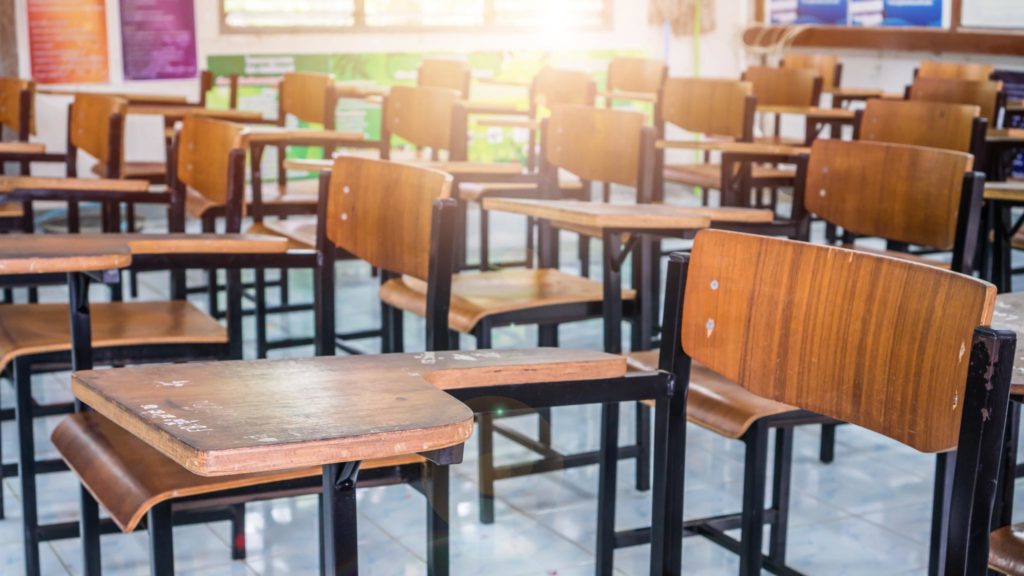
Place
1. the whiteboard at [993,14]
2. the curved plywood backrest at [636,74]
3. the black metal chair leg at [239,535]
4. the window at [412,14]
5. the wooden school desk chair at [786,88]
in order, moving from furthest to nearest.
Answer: the window at [412,14], the whiteboard at [993,14], the curved plywood backrest at [636,74], the wooden school desk chair at [786,88], the black metal chair leg at [239,535]

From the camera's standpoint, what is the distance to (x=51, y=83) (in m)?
6.46

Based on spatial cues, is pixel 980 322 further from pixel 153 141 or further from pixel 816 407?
pixel 153 141

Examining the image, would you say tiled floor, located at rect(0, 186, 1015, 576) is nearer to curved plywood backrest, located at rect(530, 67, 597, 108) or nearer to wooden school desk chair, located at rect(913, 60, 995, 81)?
curved plywood backrest, located at rect(530, 67, 597, 108)


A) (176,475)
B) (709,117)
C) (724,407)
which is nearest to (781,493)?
(724,407)

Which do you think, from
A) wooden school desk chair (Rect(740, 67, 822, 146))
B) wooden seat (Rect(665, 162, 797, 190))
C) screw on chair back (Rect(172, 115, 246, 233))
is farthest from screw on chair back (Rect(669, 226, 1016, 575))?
wooden school desk chair (Rect(740, 67, 822, 146))

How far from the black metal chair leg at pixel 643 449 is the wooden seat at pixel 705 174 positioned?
175 centimetres

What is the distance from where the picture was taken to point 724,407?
194cm

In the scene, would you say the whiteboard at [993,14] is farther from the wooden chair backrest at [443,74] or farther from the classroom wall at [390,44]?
the wooden chair backrest at [443,74]

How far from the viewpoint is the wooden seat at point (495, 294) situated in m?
2.59

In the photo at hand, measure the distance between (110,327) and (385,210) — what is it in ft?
1.93

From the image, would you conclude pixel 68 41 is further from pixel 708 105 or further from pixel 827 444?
pixel 827 444

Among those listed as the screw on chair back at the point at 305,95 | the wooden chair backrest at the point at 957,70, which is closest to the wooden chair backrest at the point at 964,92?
the wooden chair backrest at the point at 957,70

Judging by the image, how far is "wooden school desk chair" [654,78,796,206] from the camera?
4379 millimetres

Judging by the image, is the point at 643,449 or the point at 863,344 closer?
the point at 863,344
